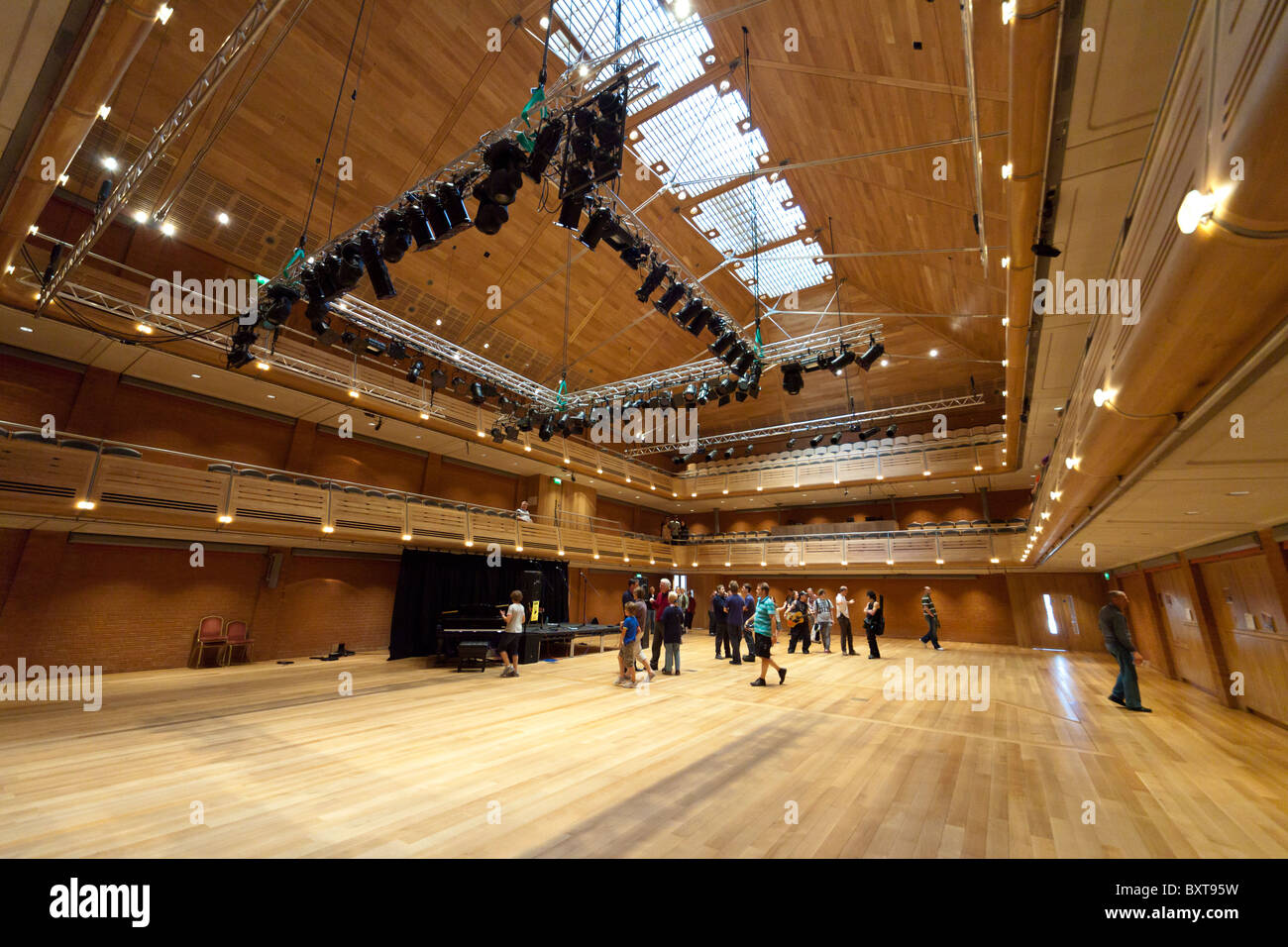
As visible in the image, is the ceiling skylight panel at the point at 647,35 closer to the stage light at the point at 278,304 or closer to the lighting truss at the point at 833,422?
the stage light at the point at 278,304

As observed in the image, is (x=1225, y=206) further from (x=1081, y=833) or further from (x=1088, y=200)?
(x=1088, y=200)

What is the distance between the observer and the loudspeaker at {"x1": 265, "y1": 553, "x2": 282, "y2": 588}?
9.79 metres

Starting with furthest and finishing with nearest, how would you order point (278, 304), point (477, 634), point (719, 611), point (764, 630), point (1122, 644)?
point (719, 611) < point (477, 634) < point (764, 630) < point (278, 304) < point (1122, 644)

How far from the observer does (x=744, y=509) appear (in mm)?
19203

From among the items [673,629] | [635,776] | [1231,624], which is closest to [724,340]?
[673,629]

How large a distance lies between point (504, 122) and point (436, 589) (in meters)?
9.27

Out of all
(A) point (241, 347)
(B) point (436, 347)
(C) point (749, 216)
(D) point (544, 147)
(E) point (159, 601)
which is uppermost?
(C) point (749, 216)

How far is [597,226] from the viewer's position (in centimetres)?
579

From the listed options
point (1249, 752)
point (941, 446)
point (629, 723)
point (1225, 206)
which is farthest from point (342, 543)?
point (941, 446)

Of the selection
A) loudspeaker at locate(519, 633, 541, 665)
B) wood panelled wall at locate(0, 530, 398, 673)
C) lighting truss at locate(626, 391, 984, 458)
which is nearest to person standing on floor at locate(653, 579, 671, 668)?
loudspeaker at locate(519, 633, 541, 665)

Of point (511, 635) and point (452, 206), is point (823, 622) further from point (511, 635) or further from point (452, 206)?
point (452, 206)

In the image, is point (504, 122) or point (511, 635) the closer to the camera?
point (511, 635)

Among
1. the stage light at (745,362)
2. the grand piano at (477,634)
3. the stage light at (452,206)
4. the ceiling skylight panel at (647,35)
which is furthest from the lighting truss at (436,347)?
the ceiling skylight panel at (647,35)
